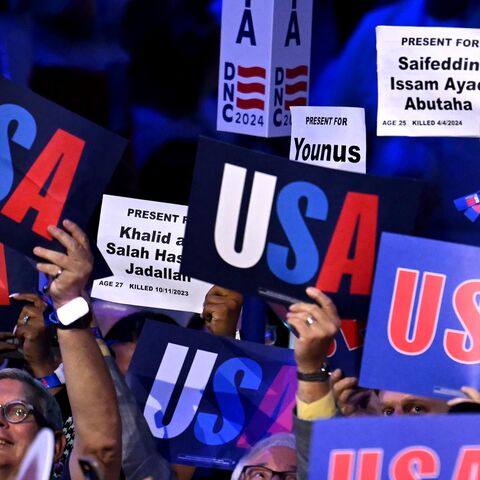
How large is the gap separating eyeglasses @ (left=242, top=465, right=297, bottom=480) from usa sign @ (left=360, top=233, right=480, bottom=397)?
0.58 metres

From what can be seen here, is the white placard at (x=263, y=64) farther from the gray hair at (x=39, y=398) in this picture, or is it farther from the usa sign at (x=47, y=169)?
the gray hair at (x=39, y=398)

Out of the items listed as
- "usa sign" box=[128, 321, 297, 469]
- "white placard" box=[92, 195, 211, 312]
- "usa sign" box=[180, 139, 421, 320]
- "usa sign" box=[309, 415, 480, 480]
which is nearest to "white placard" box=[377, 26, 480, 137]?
"white placard" box=[92, 195, 211, 312]

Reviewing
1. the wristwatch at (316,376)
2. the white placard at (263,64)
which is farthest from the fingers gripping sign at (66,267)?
the white placard at (263,64)

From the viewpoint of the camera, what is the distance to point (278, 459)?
4.28 meters

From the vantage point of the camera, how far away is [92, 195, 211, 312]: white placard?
5.32 metres

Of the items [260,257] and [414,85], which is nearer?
[260,257]

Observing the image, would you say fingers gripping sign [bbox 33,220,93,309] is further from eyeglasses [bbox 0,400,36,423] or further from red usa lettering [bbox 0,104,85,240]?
eyeglasses [bbox 0,400,36,423]

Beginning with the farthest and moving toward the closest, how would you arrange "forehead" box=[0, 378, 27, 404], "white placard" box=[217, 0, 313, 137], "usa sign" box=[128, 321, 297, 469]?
"white placard" box=[217, 0, 313, 137]
"usa sign" box=[128, 321, 297, 469]
"forehead" box=[0, 378, 27, 404]

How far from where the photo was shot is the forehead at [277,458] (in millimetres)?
4266

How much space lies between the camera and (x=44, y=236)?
4.33 meters

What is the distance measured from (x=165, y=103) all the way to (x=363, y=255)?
3273mm

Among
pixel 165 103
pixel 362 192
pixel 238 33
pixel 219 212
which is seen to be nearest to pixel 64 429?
pixel 219 212

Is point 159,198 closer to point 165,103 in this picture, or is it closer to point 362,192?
point 165,103

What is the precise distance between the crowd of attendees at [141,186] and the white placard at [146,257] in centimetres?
21
